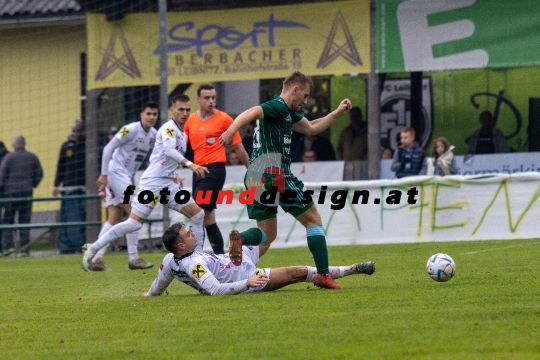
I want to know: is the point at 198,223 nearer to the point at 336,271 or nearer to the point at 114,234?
the point at 114,234

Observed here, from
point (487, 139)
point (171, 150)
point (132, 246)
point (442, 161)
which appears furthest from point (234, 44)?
point (171, 150)

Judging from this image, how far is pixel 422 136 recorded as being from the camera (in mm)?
22094

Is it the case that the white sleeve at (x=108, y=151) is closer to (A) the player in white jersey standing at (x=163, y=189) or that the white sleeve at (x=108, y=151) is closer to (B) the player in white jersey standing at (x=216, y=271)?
(A) the player in white jersey standing at (x=163, y=189)

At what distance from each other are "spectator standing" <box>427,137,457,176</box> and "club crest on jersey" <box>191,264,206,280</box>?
30.6 feet

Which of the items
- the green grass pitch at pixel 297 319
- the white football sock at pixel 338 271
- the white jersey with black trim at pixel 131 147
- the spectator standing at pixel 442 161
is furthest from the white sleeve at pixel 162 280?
the spectator standing at pixel 442 161

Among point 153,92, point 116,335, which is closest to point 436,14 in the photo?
point 153,92

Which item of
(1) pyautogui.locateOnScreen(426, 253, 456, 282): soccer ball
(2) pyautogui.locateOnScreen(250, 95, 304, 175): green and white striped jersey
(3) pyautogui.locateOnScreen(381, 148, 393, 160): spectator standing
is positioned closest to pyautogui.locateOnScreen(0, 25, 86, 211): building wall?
(3) pyautogui.locateOnScreen(381, 148, 393, 160): spectator standing

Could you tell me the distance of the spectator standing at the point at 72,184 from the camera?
64.7 feet

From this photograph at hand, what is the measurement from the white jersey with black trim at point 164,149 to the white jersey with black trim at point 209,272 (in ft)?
12.7

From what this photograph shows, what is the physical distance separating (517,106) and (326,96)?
12.3 ft

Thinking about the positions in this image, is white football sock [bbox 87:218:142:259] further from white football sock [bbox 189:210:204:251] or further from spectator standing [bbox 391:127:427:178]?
spectator standing [bbox 391:127:427:178]

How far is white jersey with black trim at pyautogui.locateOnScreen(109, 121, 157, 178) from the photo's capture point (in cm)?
1489

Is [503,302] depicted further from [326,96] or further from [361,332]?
[326,96]

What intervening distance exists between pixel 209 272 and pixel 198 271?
0.13m
